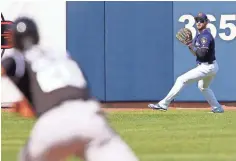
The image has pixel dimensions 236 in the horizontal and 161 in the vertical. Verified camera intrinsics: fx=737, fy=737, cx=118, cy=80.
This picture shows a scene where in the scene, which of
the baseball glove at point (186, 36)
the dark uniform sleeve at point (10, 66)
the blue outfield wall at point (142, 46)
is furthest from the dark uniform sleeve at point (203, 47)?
the dark uniform sleeve at point (10, 66)

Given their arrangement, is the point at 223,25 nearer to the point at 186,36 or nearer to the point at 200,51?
the point at 186,36

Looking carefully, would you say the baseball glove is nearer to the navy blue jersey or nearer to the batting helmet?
the navy blue jersey

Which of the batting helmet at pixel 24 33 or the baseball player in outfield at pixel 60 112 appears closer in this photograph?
the baseball player in outfield at pixel 60 112

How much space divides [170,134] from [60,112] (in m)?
5.63

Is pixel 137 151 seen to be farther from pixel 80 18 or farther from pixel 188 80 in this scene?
pixel 80 18

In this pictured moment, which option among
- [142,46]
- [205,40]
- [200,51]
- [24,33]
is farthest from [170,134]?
[142,46]

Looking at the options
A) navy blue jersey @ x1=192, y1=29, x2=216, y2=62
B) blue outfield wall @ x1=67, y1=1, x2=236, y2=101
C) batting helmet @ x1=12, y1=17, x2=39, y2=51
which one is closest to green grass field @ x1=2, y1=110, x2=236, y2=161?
navy blue jersey @ x1=192, y1=29, x2=216, y2=62

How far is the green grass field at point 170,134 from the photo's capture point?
27.2 feet

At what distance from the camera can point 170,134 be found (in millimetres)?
10164

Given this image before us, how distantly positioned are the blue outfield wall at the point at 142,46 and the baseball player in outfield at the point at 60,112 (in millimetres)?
10741

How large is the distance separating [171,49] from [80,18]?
80.9 inches

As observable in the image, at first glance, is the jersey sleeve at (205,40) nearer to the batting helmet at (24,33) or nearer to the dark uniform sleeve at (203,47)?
the dark uniform sleeve at (203,47)

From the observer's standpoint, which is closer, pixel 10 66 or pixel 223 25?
pixel 10 66

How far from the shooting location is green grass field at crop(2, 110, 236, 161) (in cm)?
828
